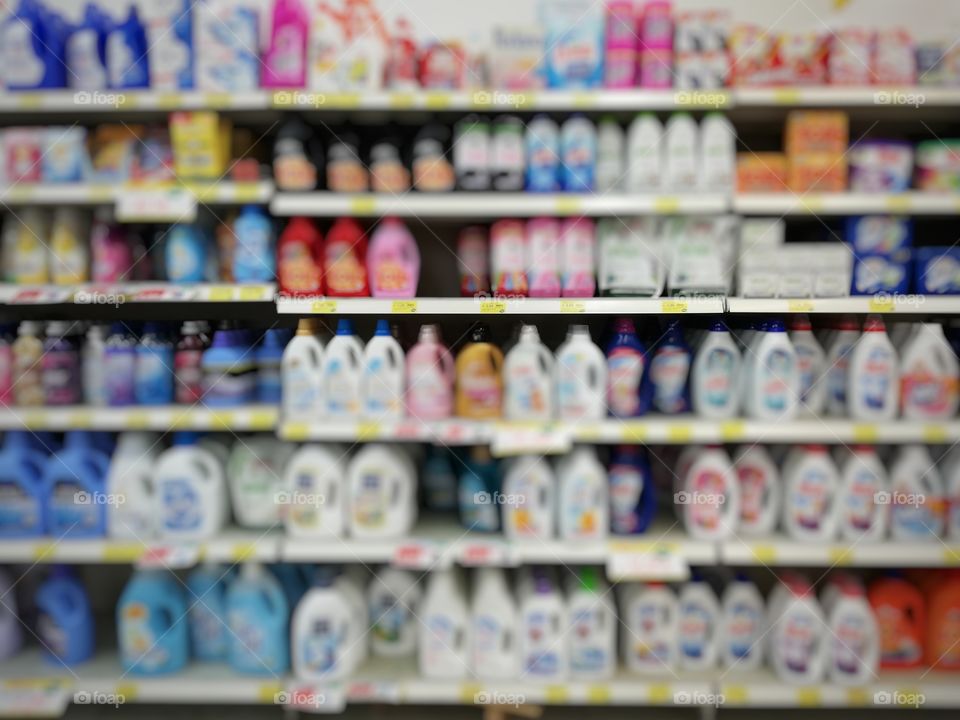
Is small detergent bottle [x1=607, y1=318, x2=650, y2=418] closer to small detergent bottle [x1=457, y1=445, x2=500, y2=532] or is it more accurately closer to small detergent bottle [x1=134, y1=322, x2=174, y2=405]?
small detergent bottle [x1=457, y1=445, x2=500, y2=532]

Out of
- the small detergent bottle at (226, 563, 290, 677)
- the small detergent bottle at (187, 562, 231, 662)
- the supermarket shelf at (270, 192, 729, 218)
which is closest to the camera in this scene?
the supermarket shelf at (270, 192, 729, 218)

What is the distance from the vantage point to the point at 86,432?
2.37 meters

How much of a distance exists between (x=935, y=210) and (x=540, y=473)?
5.20 ft

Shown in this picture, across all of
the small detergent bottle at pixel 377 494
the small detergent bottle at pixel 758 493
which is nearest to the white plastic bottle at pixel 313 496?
the small detergent bottle at pixel 377 494

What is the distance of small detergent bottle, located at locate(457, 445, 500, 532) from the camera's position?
2359 mm

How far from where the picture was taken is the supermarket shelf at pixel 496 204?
7.15ft

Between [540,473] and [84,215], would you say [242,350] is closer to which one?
[84,215]

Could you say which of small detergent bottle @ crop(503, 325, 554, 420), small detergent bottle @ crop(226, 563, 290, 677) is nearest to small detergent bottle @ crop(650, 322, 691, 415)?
small detergent bottle @ crop(503, 325, 554, 420)

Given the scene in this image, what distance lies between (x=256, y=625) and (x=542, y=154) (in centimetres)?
190

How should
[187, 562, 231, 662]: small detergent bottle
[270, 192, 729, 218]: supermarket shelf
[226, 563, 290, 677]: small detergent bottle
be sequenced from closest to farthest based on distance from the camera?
[270, 192, 729, 218]: supermarket shelf < [226, 563, 290, 677]: small detergent bottle < [187, 562, 231, 662]: small detergent bottle

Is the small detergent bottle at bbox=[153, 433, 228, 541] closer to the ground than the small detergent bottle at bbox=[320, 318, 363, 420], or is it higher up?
closer to the ground

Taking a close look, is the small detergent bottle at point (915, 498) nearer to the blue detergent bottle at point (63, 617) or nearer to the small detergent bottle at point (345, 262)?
the small detergent bottle at point (345, 262)

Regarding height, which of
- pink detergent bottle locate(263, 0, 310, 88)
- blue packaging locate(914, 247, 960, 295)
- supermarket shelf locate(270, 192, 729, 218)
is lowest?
blue packaging locate(914, 247, 960, 295)

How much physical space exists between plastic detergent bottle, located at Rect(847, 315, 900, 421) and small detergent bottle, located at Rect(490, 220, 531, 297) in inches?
46.2
